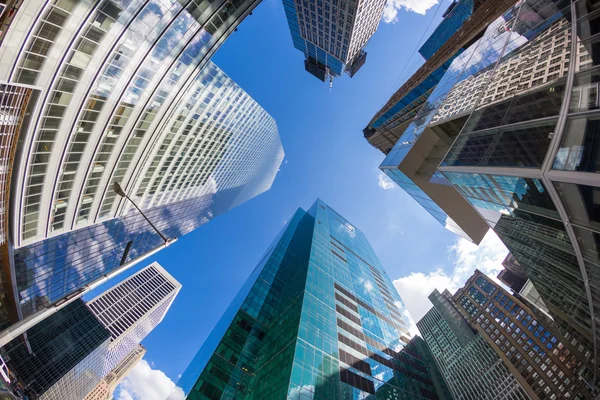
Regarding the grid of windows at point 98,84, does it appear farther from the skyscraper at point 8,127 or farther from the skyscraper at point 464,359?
the skyscraper at point 464,359

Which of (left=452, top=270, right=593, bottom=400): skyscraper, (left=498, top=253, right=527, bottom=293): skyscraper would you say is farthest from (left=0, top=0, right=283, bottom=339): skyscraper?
(left=498, top=253, right=527, bottom=293): skyscraper

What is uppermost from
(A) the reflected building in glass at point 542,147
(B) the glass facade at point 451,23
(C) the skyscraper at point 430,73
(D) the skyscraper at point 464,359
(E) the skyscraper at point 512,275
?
(B) the glass facade at point 451,23

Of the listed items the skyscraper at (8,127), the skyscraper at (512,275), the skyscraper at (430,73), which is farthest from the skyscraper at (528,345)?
the skyscraper at (8,127)

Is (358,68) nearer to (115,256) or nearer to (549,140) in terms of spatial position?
(115,256)

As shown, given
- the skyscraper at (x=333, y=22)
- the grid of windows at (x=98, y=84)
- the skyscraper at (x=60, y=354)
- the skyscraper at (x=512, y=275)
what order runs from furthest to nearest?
the skyscraper at (x=512, y=275) → the skyscraper at (x=60, y=354) → the skyscraper at (x=333, y=22) → the grid of windows at (x=98, y=84)

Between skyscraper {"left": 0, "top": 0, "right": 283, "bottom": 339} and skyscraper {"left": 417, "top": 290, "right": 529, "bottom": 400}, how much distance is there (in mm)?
101813

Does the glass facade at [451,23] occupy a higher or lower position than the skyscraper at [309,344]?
higher

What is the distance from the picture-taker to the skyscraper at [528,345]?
7919 centimetres

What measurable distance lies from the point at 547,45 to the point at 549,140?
6.97 m

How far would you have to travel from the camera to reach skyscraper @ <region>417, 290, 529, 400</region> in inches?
3863

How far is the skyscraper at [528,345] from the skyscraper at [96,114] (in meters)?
101

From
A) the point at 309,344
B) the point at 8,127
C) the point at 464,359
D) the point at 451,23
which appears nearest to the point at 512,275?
the point at 464,359

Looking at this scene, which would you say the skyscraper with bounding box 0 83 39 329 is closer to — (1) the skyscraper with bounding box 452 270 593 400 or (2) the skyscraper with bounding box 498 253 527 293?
(1) the skyscraper with bounding box 452 270 593 400

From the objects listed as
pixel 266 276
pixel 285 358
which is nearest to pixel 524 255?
pixel 285 358
